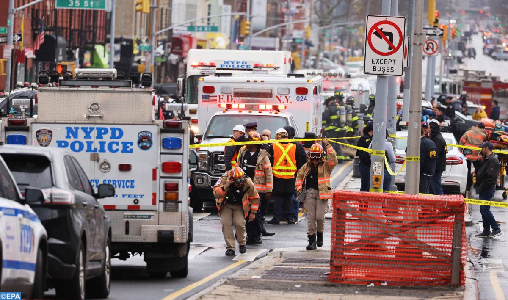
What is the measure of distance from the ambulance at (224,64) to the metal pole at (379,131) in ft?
30.3

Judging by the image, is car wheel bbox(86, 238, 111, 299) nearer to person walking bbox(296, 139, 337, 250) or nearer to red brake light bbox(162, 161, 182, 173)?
red brake light bbox(162, 161, 182, 173)

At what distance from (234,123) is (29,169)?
46.7 feet

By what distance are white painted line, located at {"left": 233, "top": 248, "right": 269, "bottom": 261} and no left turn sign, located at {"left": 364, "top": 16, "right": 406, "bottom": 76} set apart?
2937mm

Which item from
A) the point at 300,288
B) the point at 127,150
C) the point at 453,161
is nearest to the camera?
the point at 300,288

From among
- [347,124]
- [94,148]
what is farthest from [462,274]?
[347,124]

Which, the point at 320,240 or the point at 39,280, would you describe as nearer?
the point at 39,280

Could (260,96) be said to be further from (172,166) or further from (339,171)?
(172,166)

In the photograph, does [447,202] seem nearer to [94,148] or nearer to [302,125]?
[94,148]

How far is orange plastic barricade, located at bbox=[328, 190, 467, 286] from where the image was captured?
14406 millimetres

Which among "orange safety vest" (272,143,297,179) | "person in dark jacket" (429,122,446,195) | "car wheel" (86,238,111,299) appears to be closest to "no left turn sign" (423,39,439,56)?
"person in dark jacket" (429,122,446,195)

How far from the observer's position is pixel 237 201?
1833 cm

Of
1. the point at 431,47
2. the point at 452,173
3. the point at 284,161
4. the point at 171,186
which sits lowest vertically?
the point at 452,173

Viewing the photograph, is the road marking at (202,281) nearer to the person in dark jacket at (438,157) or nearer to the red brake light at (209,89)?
the person in dark jacket at (438,157)

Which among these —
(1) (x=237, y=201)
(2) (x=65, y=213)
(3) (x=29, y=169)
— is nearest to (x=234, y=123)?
(1) (x=237, y=201)
